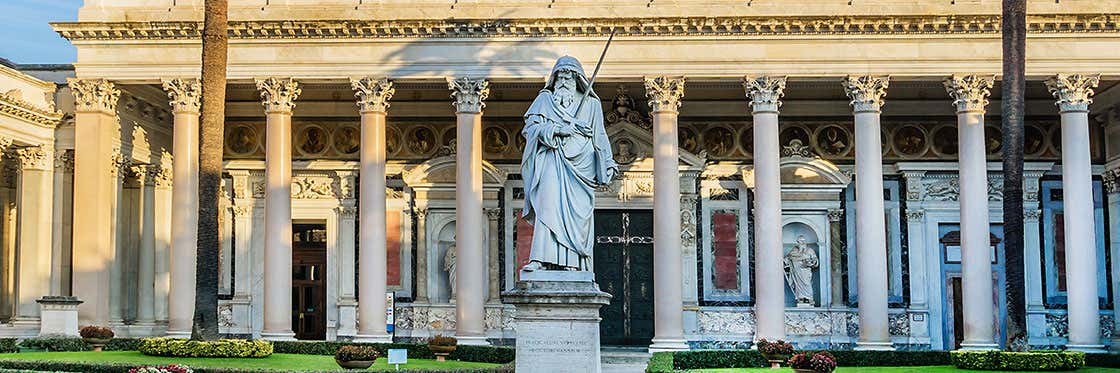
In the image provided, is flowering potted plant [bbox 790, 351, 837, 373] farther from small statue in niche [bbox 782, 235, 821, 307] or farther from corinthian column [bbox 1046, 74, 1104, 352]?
small statue in niche [bbox 782, 235, 821, 307]

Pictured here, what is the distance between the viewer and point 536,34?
36.6m

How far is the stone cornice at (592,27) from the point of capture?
3591 centimetres

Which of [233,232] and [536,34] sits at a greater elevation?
[536,34]

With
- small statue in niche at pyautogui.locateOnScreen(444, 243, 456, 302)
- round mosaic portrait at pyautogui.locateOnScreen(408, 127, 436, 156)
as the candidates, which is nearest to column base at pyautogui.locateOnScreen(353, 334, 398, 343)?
small statue in niche at pyautogui.locateOnScreen(444, 243, 456, 302)

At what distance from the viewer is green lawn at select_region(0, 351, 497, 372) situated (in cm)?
2694

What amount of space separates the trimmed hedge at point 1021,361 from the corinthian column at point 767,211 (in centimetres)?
628

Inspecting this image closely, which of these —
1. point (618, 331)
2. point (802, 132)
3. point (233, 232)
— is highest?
point (802, 132)

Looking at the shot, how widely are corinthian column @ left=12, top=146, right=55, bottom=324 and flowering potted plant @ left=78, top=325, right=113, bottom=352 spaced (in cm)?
615

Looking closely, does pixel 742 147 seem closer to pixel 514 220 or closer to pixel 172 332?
pixel 514 220

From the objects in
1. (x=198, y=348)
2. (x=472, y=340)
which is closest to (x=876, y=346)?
(x=472, y=340)

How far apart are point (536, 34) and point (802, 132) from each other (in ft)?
34.6

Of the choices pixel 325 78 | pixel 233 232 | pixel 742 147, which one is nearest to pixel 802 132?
pixel 742 147

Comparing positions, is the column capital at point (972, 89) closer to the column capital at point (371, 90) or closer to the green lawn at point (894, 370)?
the green lawn at point (894, 370)

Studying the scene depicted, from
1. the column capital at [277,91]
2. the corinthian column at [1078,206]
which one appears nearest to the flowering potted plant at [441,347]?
the column capital at [277,91]
